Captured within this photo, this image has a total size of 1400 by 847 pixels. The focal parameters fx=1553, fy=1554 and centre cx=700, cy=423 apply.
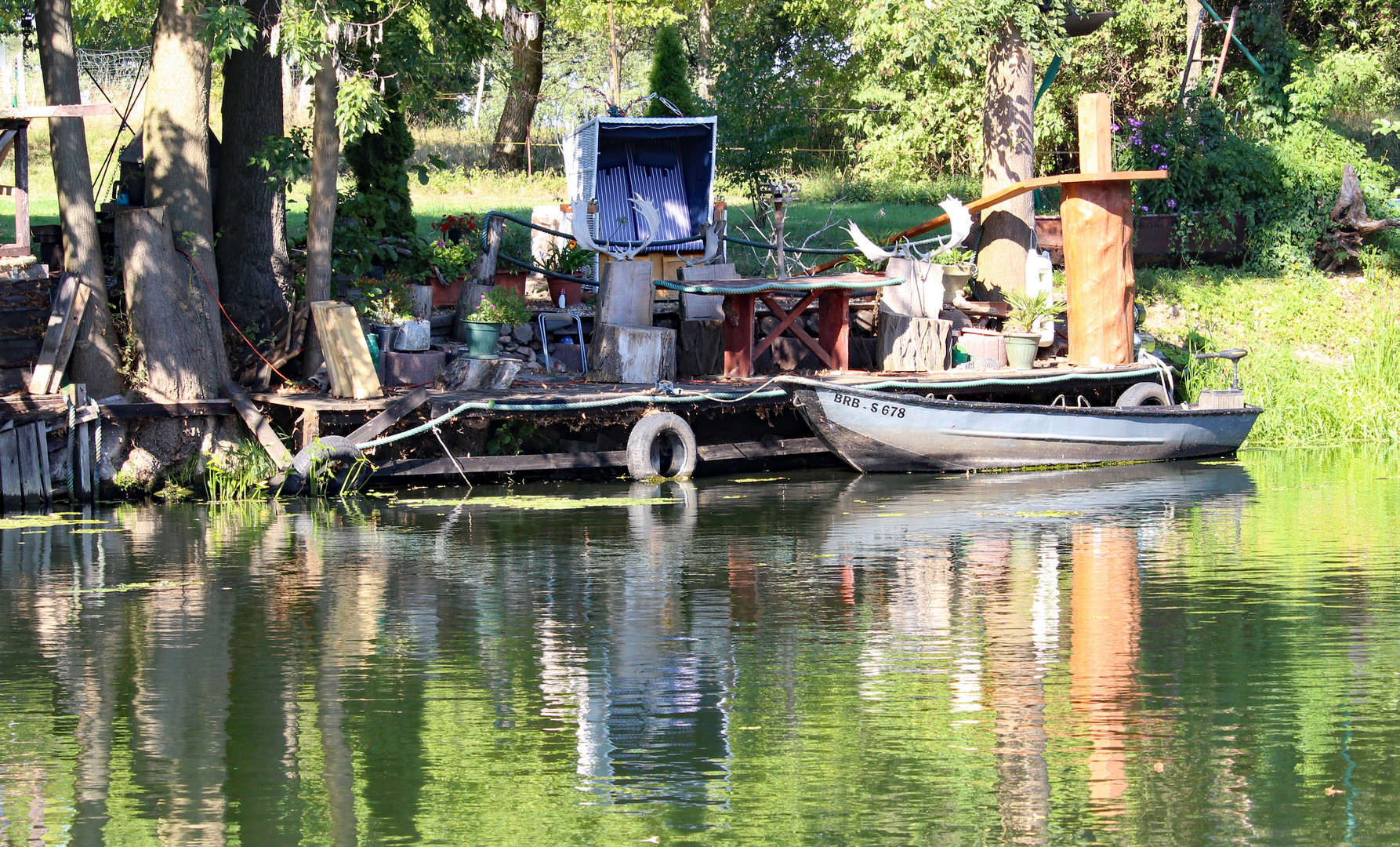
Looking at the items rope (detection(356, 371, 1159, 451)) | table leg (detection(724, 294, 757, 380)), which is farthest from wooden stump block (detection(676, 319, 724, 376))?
rope (detection(356, 371, 1159, 451))

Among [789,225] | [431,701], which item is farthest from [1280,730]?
[789,225]

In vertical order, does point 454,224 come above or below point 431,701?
above

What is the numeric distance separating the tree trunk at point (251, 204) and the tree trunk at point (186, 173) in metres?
0.95

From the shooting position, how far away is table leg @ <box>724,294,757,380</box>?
1669 cm

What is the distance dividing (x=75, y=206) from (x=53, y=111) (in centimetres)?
132

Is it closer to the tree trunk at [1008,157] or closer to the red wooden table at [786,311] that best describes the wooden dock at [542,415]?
the red wooden table at [786,311]

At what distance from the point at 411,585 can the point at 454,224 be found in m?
8.76

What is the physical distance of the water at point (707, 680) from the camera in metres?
5.98

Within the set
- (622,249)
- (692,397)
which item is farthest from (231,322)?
(622,249)

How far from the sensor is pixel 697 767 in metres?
6.48

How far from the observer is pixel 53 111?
13.5 metres

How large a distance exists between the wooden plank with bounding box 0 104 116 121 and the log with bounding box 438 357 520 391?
403 centimetres

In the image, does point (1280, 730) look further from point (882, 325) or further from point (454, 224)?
point (454, 224)

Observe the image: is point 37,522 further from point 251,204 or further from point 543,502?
point 251,204
